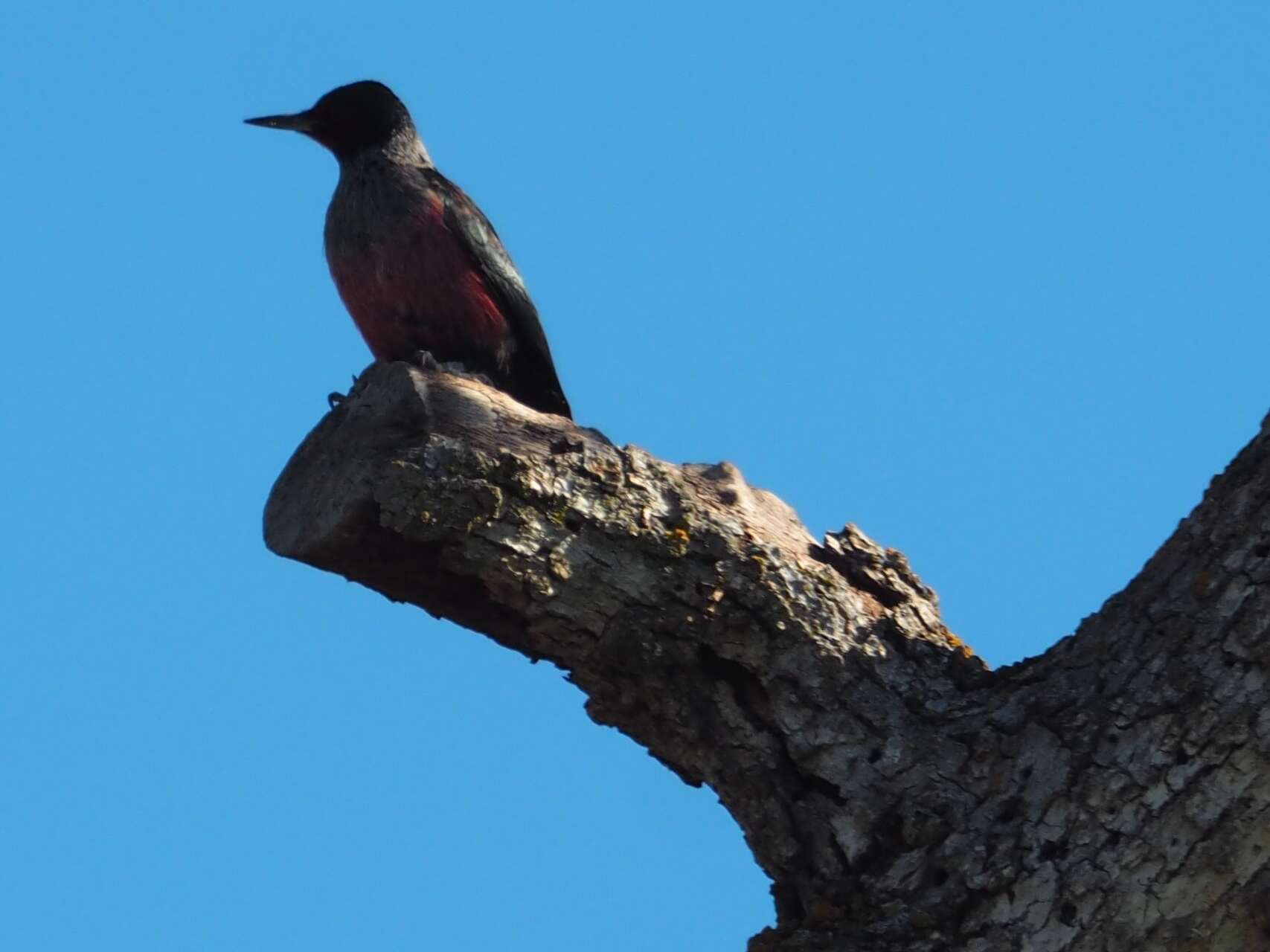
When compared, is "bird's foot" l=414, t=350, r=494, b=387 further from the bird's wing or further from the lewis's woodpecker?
the bird's wing

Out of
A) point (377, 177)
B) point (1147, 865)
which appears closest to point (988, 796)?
point (1147, 865)

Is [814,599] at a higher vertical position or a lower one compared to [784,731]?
higher

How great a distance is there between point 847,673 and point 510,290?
3.23 metres

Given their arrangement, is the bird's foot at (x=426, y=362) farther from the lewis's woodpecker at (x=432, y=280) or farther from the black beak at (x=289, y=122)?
the black beak at (x=289, y=122)

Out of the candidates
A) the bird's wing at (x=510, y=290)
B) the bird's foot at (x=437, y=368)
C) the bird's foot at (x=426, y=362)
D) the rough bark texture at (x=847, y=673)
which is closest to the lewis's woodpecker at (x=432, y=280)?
the bird's wing at (x=510, y=290)

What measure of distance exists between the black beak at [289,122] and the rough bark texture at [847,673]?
353 cm

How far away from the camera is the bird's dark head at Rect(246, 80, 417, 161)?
768cm

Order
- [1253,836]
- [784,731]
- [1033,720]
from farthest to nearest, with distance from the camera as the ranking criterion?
[784,731], [1033,720], [1253,836]

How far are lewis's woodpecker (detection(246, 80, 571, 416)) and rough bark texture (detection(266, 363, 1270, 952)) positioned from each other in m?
1.98

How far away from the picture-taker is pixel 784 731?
411 cm

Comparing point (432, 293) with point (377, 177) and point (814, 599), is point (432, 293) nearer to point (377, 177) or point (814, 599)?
point (377, 177)

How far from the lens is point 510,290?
22.6 ft

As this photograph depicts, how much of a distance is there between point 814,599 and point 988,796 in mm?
730

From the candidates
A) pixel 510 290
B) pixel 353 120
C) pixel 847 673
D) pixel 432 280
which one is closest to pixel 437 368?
pixel 847 673
